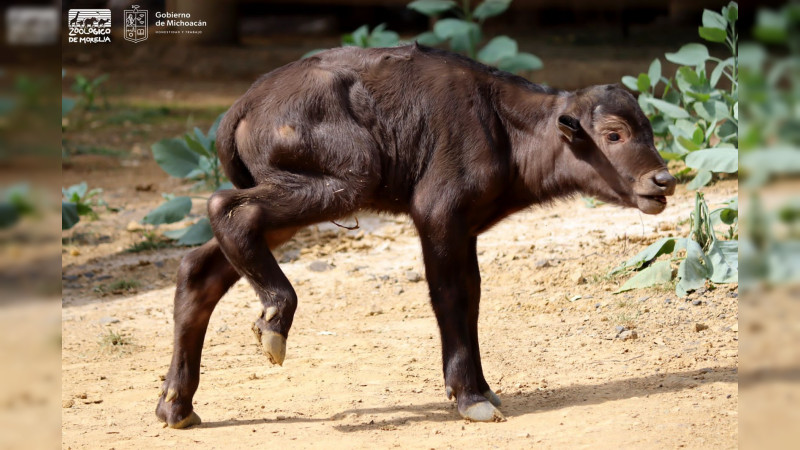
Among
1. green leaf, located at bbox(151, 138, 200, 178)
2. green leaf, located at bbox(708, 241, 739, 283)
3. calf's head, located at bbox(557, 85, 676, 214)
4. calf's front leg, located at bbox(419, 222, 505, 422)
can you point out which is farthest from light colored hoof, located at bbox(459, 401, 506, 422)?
green leaf, located at bbox(151, 138, 200, 178)

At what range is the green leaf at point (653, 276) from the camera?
267 inches

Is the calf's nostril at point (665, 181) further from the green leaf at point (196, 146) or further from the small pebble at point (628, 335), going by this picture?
the green leaf at point (196, 146)

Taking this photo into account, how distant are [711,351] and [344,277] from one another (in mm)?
3276

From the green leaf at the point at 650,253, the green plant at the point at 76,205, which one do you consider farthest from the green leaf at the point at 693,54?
the green plant at the point at 76,205

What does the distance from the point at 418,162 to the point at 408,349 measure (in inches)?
70.0

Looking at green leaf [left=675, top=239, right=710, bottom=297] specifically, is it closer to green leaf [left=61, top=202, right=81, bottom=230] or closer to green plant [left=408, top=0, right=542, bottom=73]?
green plant [left=408, top=0, right=542, bottom=73]

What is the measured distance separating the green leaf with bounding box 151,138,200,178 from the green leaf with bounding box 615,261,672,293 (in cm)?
418

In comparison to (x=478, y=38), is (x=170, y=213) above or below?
below

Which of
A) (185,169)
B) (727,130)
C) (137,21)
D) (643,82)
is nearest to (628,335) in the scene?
(727,130)

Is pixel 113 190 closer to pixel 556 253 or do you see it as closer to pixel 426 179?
pixel 556 253

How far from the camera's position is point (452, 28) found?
395 inches

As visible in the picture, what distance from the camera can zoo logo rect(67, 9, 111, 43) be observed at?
723 cm

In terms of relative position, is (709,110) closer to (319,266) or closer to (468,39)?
(468,39)

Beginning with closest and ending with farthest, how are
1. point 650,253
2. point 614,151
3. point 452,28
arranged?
point 614,151 → point 650,253 → point 452,28
